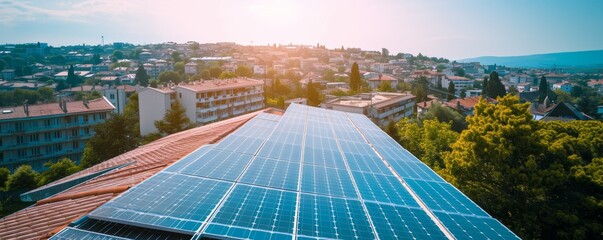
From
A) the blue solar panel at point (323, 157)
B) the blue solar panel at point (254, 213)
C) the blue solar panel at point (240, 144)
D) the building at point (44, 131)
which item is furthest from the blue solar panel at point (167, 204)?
the building at point (44, 131)

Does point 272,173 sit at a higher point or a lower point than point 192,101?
higher

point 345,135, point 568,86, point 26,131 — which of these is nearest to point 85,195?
point 345,135

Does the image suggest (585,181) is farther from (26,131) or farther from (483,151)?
(26,131)

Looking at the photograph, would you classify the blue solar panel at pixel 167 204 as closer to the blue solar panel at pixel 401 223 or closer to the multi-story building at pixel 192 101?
the blue solar panel at pixel 401 223

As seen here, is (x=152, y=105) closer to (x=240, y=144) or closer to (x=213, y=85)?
(x=213, y=85)

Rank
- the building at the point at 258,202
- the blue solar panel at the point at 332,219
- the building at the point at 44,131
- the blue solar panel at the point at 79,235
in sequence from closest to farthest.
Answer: the blue solar panel at the point at 79,235
the building at the point at 258,202
the blue solar panel at the point at 332,219
the building at the point at 44,131

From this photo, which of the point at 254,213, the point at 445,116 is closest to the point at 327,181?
the point at 254,213

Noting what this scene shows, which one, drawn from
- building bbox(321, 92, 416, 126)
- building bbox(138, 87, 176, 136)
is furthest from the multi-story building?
building bbox(321, 92, 416, 126)
